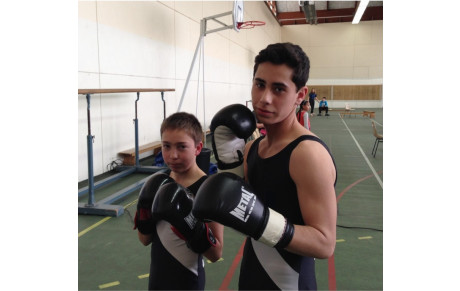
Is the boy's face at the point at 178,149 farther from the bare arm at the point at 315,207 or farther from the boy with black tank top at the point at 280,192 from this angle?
the bare arm at the point at 315,207

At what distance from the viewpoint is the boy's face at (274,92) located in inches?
43.7

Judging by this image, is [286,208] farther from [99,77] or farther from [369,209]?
[99,77]

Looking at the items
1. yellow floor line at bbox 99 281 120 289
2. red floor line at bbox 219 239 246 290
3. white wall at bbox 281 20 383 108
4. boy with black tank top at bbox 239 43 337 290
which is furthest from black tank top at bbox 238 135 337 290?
white wall at bbox 281 20 383 108

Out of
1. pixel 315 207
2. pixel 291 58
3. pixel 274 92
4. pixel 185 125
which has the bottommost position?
pixel 315 207

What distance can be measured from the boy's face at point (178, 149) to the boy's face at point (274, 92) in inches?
19.3

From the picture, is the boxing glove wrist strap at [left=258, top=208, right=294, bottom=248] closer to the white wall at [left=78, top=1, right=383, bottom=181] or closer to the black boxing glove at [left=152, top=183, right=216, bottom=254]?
the black boxing glove at [left=152, top=183, right=216, bottom=254]

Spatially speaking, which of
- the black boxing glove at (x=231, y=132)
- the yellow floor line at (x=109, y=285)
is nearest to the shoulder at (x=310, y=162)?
the black boxing glove at (x=231, y=132)

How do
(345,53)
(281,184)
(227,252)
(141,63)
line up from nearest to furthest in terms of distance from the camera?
(281,184) < (227,252) < (141,63) < (345,53)

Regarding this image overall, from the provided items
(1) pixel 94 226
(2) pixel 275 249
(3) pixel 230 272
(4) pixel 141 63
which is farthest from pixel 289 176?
(4) pixel 141 63

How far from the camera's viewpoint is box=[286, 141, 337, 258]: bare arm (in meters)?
1.02

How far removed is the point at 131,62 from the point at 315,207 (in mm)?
5434

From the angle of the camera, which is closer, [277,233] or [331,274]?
[277,233]

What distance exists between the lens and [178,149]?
1552 millimetres

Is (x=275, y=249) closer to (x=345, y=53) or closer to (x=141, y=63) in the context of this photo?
(x=141, y=63)
